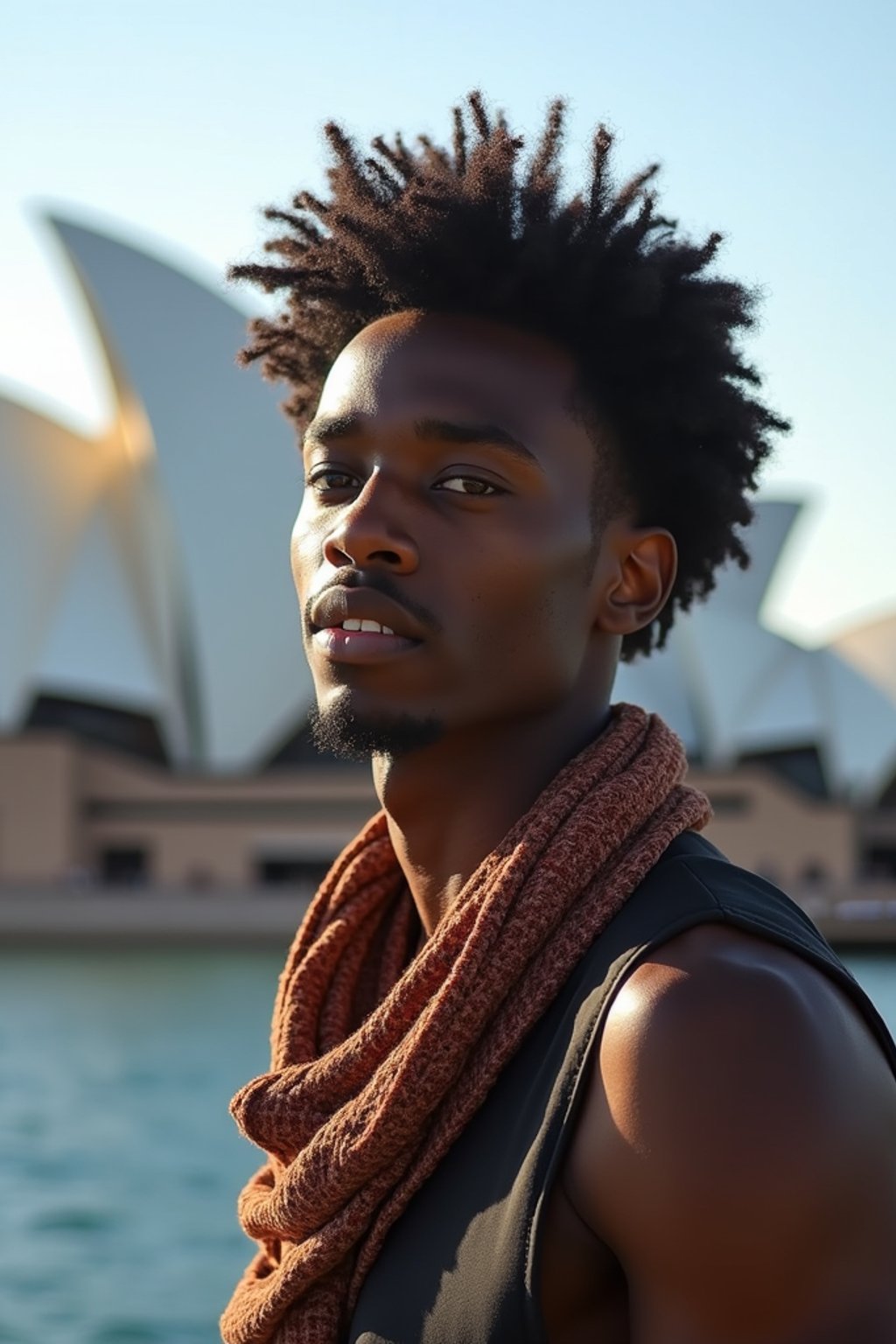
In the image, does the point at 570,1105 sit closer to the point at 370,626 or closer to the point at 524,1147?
the point at 524,1147

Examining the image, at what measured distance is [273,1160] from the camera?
4.48 feet

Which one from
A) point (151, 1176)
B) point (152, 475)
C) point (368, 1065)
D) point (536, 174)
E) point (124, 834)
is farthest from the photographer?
point (124, 834)

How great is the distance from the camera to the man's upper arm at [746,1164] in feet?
3.10

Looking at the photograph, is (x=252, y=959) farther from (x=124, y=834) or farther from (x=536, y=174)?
(x=536, y=174)

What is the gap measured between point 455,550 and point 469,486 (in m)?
0.05

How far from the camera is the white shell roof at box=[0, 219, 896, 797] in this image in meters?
25.5

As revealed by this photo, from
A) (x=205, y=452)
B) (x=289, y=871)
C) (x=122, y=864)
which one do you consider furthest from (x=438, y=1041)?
(x=289, y=871)

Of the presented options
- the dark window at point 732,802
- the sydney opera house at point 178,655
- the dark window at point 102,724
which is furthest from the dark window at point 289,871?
the dark window at point 732,802

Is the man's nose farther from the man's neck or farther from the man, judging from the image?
the man's neck

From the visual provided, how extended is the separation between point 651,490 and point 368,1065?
0.57m

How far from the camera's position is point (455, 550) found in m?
1.27

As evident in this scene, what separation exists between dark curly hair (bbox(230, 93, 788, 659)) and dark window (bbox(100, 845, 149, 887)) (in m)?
27.2

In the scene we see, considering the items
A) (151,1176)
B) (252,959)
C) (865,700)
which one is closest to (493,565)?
(151,1176)

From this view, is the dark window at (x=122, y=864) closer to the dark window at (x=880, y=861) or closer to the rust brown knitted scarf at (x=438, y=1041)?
the dark window at (x=880, y=861)
